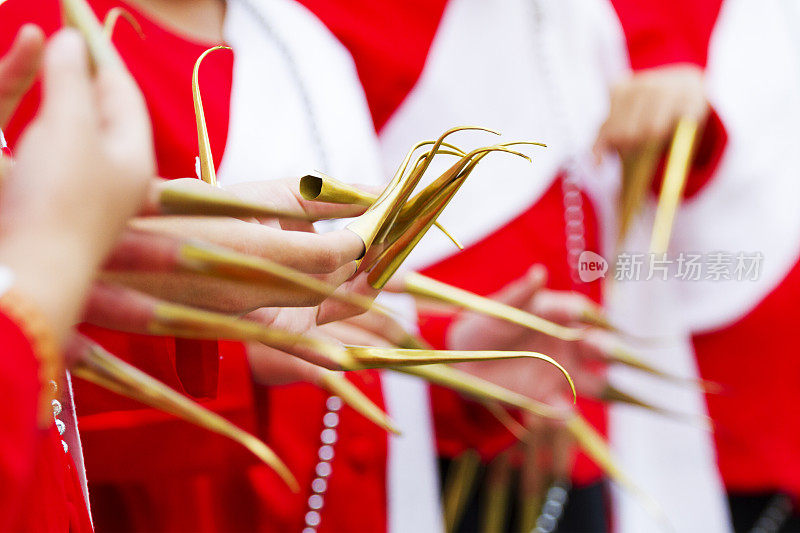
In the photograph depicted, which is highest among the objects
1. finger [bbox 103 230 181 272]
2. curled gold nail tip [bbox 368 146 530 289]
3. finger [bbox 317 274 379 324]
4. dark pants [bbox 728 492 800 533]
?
finger [bbox 103 230 181 272]

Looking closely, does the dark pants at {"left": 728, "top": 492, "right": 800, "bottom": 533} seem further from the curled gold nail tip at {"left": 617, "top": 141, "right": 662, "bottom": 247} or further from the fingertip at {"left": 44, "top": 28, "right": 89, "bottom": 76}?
the fingertip at {"left": 44, "top": 28, "right": 89, "bottom": 76}

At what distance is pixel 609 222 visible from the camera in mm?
581

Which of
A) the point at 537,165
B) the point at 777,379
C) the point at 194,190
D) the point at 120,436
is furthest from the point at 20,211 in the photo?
the point at 777,379

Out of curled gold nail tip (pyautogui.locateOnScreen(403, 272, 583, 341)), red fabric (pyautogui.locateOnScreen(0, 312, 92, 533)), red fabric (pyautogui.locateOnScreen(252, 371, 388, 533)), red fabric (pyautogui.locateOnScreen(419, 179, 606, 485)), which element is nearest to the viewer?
red fabric (pyautogui.locateOnScreen(0, 312, 92, 533))

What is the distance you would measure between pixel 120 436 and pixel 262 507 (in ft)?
0.31

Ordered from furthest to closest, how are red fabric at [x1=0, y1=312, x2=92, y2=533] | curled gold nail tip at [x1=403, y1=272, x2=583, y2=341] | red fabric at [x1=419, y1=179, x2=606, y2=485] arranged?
1. red fabric at [x1=419, y1=179, x2=606, y2=485]
2. curled gold nail tip at [x1=403, y1=272, x2=583, y2=341]
3. red fabric at [x1=0, y1=312, x2=92, y2=533]

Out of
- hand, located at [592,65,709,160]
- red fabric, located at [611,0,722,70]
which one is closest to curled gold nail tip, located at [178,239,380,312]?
hand, located at [592,65,709,160]

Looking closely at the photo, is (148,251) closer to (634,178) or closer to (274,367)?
(274,367)

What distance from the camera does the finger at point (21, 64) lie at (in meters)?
0.20

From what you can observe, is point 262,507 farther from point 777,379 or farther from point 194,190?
point 777,379

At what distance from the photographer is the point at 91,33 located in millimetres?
190

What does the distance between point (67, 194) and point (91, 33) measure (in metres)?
0.04

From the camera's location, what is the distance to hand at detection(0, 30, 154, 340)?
6.5 inches

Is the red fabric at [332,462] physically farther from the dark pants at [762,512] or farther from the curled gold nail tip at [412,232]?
the dark pants at [762,512]
